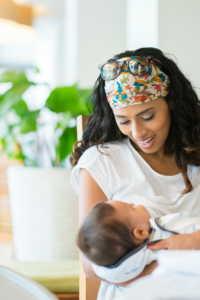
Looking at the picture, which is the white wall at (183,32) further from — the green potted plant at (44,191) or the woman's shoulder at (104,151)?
the woman's shoulder at (104,151)

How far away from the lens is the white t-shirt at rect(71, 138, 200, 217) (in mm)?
1301

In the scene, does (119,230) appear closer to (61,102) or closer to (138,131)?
(138,131)

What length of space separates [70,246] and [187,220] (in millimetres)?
1430

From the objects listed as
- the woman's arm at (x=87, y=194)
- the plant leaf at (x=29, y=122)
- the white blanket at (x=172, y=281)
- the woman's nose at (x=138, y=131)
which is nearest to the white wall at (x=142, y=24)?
the plant leaf at (x=29, y=122)

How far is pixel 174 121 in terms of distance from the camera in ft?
4.76

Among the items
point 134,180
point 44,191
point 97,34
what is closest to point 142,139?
point 134,180

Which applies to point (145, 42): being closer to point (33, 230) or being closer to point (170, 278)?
point (33, 230)

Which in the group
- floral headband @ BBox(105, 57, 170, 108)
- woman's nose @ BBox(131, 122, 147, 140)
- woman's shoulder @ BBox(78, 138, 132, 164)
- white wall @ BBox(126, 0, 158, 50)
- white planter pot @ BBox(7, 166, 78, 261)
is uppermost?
white wall @ BBox(126, 0, 158, 50)

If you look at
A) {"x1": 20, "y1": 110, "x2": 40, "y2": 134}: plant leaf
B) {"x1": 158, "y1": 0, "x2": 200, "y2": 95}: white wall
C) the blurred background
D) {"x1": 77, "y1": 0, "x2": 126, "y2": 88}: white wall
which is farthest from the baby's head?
{"x1": 77, "y1": 0, "x2": 126, "y2": 88}: white wall

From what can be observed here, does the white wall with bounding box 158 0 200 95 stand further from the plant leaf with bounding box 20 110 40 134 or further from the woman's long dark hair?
the plant leaf with bounding box 20 110 40 134

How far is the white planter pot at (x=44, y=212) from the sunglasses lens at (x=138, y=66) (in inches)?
44.3

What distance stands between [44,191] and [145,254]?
142 cm

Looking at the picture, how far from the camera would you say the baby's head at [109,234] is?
0.93 meters

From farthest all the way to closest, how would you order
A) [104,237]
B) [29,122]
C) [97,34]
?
[97,34] < [29,122] < [104,237]
